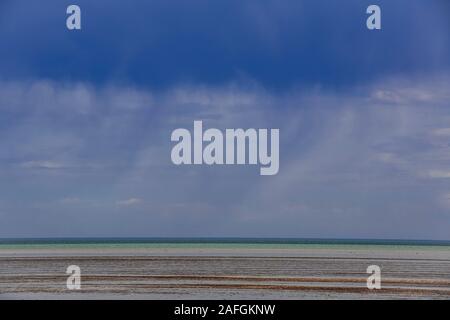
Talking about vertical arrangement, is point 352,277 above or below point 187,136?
below

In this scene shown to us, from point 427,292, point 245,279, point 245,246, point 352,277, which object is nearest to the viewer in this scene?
point 245,279

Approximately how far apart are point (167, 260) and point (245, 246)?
1.96m

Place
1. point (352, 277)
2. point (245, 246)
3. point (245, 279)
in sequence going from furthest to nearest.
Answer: point (245, 246), point (352, 277), point (245, 279)
